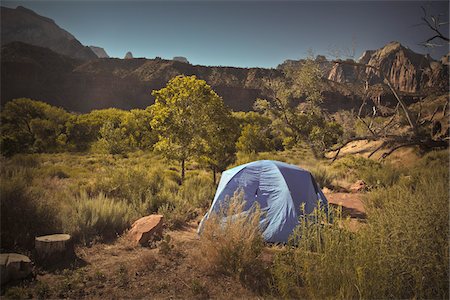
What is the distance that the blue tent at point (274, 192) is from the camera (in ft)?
20.9

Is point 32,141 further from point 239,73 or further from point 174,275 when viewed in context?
point 239,73

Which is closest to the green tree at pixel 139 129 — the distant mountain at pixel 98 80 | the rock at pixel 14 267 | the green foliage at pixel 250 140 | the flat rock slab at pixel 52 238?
the green foliage at pixel 250 140

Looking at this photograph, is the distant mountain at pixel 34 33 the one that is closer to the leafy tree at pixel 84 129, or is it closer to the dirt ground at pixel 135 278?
the leafy tree at pixel 84 129

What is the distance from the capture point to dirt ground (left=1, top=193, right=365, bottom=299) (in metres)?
4.01

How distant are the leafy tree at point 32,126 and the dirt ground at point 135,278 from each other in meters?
27.3

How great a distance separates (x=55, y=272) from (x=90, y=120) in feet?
125

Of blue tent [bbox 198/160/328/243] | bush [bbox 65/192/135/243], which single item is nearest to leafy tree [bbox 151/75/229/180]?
blue tent [bbox 198/160/328/243]

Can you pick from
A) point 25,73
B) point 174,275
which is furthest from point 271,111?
point 25,73

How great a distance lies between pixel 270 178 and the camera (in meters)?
7.26

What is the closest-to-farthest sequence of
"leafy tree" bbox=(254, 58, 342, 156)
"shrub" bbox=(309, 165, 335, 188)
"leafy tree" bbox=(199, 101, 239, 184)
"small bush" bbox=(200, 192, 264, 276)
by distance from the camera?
"small bush" bbox=(200, 192, 264, 276) → "leafy tree" bbox=(199, 101, 239, 184) → "shrub" bbox=(309, 165, 335, 188) → "leafy tree" bbox=(254, 58, 342, 156)

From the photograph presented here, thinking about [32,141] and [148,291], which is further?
[32,141]

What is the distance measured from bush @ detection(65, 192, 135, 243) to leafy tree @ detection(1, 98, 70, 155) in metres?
25.3

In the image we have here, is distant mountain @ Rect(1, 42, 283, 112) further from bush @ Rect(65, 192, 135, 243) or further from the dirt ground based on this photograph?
the dirt ground

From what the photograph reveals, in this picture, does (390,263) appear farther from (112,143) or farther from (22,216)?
(112,143)
